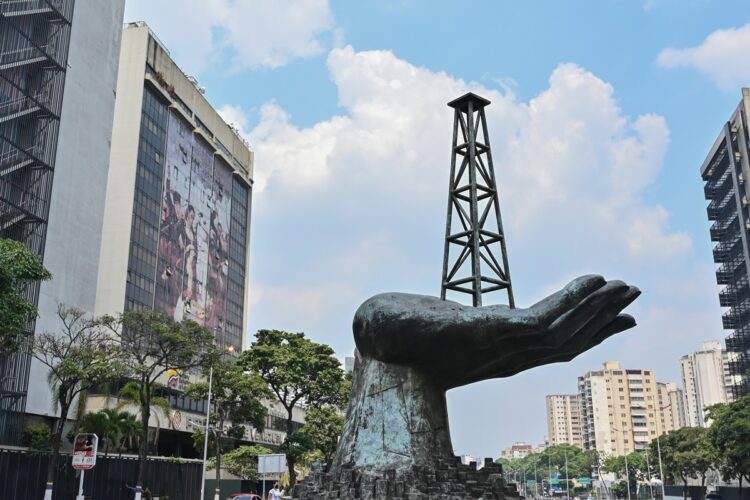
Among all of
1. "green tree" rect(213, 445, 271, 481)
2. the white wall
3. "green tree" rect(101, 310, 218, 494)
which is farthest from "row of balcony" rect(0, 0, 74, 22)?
"green tree" rect(213, 445, 271, 481)

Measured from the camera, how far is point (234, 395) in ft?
120

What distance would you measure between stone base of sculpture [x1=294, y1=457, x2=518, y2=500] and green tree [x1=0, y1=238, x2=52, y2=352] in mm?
10075

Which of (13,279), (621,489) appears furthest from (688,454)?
(13,279)

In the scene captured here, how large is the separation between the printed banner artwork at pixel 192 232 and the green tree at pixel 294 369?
2324 centimetres

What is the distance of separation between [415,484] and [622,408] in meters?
120

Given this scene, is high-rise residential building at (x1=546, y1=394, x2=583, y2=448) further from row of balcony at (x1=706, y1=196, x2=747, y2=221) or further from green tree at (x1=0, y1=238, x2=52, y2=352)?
green tree at (x1=0, y1=238, x2=52, y2=352)

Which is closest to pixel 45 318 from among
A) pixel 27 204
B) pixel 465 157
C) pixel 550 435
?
pixel 27 204

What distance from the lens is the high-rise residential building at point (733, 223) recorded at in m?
66.2

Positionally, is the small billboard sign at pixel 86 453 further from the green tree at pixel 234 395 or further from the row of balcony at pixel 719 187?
the row of balcony at pixel 719 187

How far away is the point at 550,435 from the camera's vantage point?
7239 inches

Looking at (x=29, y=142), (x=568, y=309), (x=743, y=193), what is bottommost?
(x=568, y=309)

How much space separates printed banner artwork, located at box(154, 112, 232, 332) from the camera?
63.0m

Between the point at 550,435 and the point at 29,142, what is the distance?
6523 inches

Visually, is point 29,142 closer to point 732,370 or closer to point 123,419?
point 123,419
